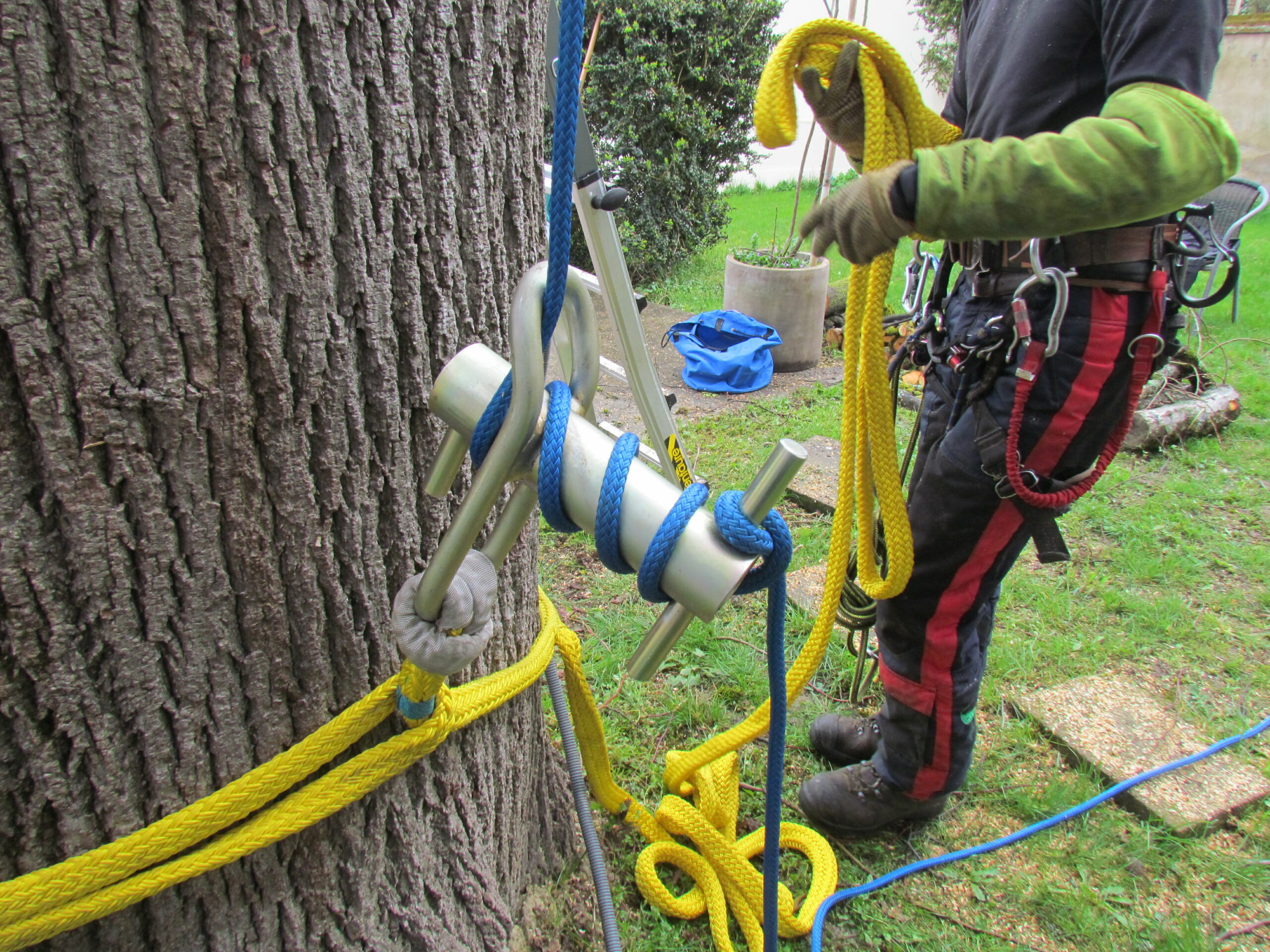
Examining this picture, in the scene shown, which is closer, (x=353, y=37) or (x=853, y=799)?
(x=353, y=37)

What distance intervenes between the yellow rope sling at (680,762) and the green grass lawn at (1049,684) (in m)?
0.08

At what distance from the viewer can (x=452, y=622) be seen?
833mm

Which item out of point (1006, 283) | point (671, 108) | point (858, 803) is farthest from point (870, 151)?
point (671, 108)

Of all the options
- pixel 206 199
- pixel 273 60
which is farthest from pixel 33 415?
pixel 273 60

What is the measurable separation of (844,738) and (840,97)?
155 centimetres

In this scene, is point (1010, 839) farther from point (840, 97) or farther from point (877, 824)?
point (840, 97)

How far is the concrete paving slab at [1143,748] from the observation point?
6.73 feet

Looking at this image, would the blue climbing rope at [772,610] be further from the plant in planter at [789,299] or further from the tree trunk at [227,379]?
the plant in planter at [789,299]

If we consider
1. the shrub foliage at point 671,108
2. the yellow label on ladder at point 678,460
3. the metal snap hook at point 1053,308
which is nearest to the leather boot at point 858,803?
the yellow label on ladder at point 678,460

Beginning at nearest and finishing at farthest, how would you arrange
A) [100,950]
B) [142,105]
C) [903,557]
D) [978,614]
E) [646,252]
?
[142,105], [100,950], [903,557], [978,614], [646,252]

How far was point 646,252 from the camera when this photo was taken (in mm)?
7602

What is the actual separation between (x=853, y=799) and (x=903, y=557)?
0.71 m

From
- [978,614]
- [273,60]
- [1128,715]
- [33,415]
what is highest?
[273,60]

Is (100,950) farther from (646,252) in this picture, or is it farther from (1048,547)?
(646,252)
